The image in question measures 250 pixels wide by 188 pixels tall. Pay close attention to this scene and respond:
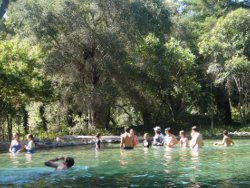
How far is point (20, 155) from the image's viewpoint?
20.8 metres

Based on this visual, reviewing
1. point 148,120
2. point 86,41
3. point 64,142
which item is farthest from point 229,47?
point 64,142

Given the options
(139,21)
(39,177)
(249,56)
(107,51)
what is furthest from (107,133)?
(39,177)

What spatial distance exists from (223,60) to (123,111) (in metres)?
11.9

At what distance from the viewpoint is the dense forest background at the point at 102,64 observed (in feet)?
112

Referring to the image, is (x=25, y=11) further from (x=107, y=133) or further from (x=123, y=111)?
(x=123, y=111)

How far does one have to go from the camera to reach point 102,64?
3609 cm

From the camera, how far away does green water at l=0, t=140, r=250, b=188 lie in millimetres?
11599

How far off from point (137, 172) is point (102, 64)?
23.0m

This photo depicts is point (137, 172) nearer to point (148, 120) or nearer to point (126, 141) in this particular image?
point (126, 141)

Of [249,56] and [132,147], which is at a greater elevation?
[249,56]

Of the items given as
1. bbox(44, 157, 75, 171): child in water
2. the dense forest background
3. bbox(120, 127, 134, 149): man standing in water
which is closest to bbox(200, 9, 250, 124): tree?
the dense forest background

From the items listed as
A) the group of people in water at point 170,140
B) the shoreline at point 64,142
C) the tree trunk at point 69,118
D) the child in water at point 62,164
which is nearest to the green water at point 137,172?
the child in water at point 62,164

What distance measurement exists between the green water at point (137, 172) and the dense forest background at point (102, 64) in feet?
44.5

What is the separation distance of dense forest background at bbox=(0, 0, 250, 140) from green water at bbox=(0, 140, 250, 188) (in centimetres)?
1357
